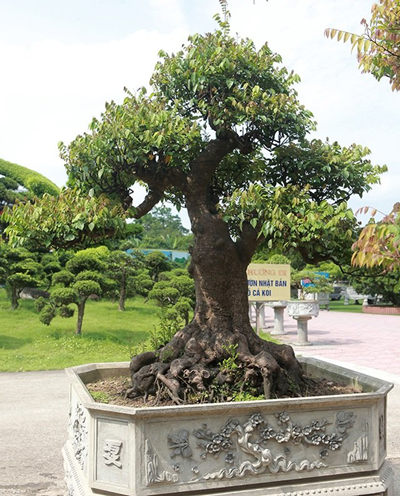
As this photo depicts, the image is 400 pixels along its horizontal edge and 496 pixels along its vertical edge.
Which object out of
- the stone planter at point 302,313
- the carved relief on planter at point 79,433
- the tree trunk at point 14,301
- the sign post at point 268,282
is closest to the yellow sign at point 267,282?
the sign post at point 268,282

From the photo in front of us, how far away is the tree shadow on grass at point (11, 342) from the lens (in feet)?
30.4

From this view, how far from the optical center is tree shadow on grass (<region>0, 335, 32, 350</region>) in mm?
9280

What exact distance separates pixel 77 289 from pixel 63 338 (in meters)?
1.03

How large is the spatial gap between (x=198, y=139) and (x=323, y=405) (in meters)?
2.24

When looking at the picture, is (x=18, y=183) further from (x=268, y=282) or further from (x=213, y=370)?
(x=213, y=370)

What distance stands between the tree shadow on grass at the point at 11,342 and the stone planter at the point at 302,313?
6.06 metres

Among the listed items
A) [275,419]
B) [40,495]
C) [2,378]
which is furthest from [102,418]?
[2,378]

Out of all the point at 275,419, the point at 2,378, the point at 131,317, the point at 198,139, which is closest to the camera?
the point at 275,419

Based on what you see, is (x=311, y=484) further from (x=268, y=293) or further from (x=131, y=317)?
(x=131, y=317)

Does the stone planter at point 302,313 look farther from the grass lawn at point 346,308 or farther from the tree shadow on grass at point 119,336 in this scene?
the grass lawn at point 346,308

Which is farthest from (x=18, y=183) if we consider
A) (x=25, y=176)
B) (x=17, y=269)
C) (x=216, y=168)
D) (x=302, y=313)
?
(x=216, y=168)

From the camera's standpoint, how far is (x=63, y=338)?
32.4ft

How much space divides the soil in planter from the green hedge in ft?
51.1

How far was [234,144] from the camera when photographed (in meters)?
3.94
